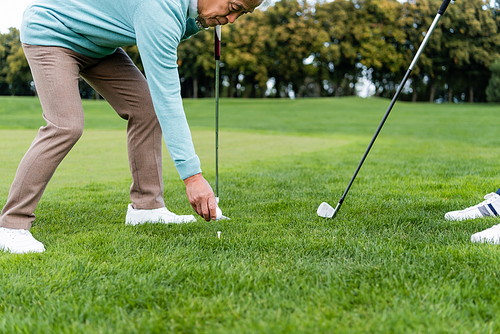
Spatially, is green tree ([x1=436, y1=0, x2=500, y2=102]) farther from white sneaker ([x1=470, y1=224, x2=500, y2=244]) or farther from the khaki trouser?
the khaki trouser

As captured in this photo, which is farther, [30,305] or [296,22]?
[296,22]

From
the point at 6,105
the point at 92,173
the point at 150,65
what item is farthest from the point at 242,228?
the point at 6,105

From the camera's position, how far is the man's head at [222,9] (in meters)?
2.49

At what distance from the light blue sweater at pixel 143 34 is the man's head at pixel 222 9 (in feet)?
0.41

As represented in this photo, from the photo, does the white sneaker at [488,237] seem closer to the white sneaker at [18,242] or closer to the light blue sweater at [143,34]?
the light blue sweater at [143,34]

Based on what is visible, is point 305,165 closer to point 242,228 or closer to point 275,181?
point 275,181

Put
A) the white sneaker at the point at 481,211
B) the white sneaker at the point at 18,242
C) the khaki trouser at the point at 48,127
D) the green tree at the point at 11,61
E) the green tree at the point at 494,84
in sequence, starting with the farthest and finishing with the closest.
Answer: the green tree at the point at 494,84 → the green tree at the point at 11,61 → the white sneaker at the point at 481,211 → the khaki trouser at the point at 48,127 → the white sneaker at the point at 18,242

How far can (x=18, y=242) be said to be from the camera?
8.64ft

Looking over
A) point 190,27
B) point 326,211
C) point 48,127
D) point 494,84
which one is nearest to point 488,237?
point 326,211

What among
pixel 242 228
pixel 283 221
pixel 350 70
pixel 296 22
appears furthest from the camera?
pixel 350 70

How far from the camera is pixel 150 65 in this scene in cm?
231

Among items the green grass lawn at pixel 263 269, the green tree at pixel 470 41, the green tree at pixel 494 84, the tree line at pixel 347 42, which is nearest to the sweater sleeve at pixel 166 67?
the green grass lawn at pixel 263 269

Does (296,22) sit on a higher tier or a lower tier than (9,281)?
higher

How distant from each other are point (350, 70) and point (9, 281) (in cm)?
5108
